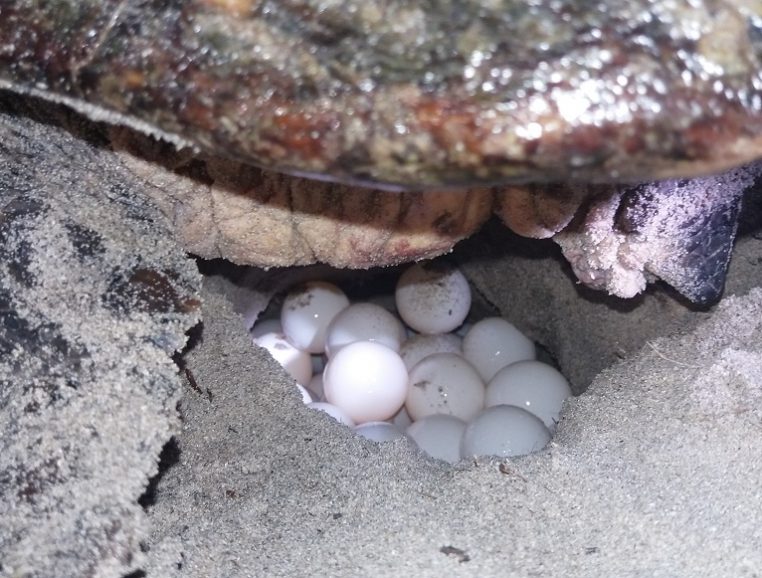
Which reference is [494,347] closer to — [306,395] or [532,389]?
[532,389]

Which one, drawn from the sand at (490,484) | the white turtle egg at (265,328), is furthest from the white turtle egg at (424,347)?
the sand at (490,484)

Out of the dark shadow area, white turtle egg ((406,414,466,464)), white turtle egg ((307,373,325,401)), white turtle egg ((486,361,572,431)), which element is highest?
the dark shadow area

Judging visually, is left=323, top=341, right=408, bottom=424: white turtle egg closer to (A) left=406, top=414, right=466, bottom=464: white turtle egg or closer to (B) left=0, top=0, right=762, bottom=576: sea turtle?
(A) left=406, top=414, right=466, bottom=464: white turtle egg

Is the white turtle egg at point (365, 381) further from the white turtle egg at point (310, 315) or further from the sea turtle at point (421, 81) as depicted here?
the sea turtle at point (421, 81)

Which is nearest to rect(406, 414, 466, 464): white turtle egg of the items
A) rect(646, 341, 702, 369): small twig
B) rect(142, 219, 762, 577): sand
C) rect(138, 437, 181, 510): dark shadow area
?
rect(142, 219, 762, 577): sand

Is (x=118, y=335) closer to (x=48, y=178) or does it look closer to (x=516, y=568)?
(x=48, y=178)

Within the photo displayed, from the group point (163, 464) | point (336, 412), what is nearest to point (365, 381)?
point (336, 412)

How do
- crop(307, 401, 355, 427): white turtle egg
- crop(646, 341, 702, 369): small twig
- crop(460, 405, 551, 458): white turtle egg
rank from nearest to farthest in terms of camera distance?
crop(646, 341, 702, 369): small twig → crop(460, 405, 551, 458): white turtle egg → crop(307, 401, 355, 427): white turtle egg
